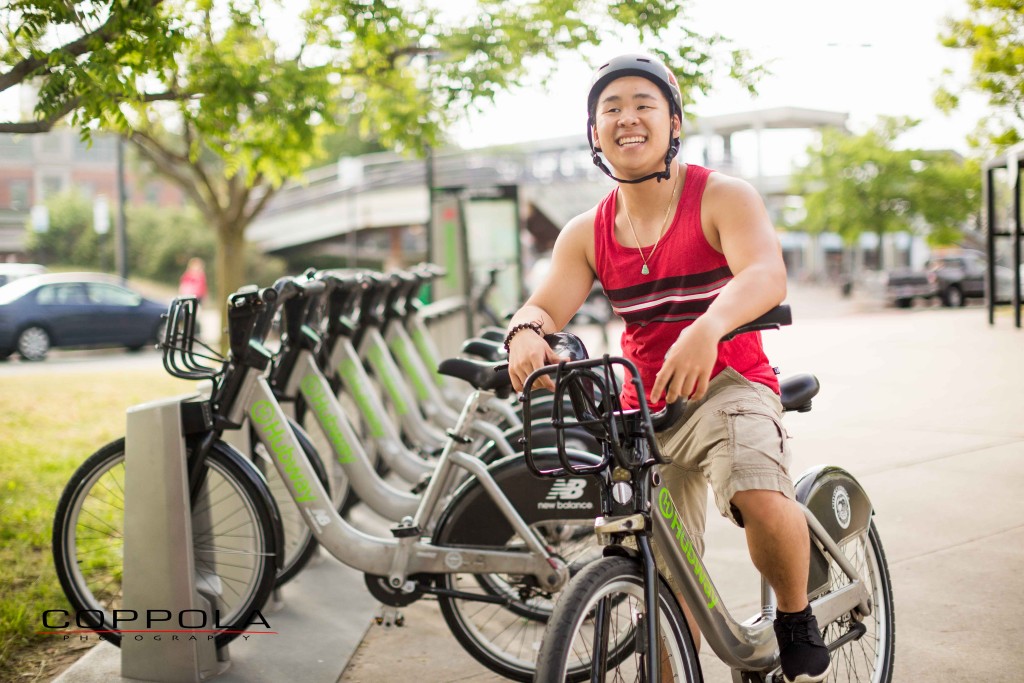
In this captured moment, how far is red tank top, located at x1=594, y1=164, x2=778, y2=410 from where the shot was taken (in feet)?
8.11

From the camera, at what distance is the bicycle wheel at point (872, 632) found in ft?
9.91

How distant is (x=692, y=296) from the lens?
248 cm

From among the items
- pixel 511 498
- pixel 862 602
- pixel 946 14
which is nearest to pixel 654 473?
pixel 862 602

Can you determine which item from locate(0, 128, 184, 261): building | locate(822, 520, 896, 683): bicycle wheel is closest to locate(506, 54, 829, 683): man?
locate(822, 520, 896, 683): bicycle wheel

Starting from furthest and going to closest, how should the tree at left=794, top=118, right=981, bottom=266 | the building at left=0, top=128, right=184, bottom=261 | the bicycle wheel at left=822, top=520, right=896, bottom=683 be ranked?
1. the tree at left=794, top=118, right=981, bottom=266
2. the building at left=0, top=128, right=184, bottom=261
3. the bicycle wheel at left=822, top=520, right=896, bottom=683

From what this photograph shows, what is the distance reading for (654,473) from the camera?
2254mm

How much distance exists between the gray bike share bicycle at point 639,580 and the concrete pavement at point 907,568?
95 centimetres

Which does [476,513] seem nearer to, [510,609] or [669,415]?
[510,609]

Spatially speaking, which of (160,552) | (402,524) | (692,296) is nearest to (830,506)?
(692,296)

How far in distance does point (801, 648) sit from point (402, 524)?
1571mm

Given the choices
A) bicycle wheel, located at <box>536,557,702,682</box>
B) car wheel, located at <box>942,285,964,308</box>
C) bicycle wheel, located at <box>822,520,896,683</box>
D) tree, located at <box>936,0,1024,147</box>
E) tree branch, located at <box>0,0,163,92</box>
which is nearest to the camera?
bicycle wheel, located at <box>536,557,702,682</box>

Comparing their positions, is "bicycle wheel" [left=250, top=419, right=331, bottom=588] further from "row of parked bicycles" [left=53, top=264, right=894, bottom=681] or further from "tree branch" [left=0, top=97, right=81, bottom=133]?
"tree branch" [left=0, top=97, right=81, bottom=133]

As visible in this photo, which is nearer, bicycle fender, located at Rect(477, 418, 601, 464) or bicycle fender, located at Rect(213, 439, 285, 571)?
bicycle fender, located at Rect(213, 439, 285, 571)

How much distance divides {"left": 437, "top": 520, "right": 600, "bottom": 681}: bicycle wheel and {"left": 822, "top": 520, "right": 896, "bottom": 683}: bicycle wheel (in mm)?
942
